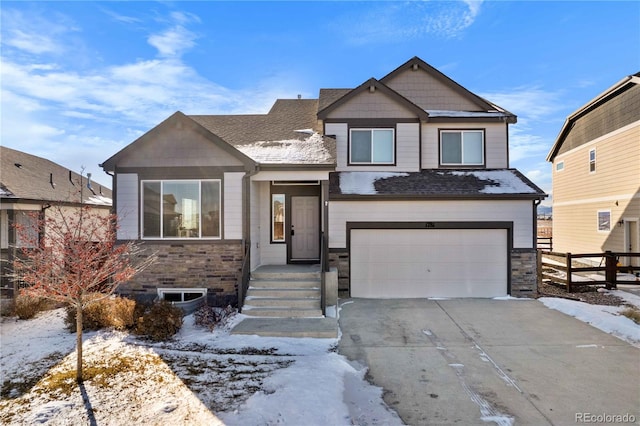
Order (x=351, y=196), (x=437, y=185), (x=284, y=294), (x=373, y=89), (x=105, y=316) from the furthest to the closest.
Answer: (x=373, y=89)
(x=437, y=185)
(x=351, y=196)
(x=284, y=294)
(x=105, y=316)

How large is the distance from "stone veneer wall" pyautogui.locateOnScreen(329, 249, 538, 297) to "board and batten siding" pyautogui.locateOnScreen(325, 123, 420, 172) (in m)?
3.04

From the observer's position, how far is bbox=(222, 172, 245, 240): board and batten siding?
8500mm

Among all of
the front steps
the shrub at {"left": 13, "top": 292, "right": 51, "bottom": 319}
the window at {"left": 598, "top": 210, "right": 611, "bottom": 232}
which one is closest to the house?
the front steps

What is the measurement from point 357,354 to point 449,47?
38.2 feet

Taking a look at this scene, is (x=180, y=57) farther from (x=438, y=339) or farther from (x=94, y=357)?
(x=438, y=339)

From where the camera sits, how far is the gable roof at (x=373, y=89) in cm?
1069

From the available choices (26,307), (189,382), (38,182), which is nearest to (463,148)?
(189,382)

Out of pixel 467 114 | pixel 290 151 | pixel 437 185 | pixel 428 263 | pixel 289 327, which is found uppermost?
pixel 467 114

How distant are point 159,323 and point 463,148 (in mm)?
10474

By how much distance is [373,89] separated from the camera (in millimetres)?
10781

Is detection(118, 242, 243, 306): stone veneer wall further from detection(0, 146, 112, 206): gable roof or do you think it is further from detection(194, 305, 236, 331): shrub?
detection(0, 146, 112, 206): gable roof

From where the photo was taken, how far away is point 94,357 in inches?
218

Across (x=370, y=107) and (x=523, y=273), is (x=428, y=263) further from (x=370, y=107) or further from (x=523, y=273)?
(x=370, y=107)

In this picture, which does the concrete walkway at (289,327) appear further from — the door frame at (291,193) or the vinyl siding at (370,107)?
the vinyl siding at (370,107)
